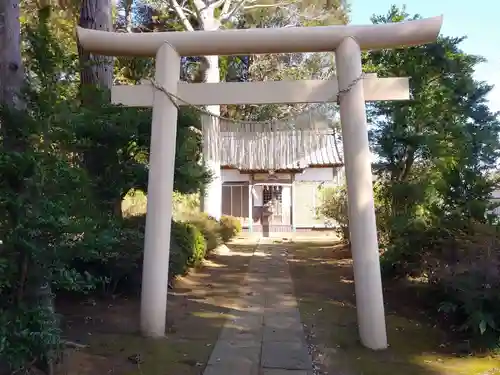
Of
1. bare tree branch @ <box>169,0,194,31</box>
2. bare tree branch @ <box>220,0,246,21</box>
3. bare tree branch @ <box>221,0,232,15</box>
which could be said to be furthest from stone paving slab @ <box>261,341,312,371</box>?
bare tree branch @ <box>221,0,232,15</box>

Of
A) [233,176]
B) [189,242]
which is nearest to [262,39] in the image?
[189,242]

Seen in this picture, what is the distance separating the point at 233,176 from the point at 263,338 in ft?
61.1

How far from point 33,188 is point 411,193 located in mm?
6876

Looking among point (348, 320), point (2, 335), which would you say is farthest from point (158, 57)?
point (348, 320)

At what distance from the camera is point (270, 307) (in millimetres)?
7242

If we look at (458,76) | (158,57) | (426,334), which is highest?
(458,76)

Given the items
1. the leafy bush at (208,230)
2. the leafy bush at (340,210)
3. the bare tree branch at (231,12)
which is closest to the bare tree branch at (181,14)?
the bare tree branch at (231,12)

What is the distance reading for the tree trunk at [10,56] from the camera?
4.48 meters

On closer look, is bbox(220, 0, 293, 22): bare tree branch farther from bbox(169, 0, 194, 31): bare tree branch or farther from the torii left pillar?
the torii left pillar

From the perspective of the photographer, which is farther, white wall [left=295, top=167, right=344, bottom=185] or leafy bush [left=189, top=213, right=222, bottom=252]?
white wall [left=295, top=167, right=344, bottom=185]

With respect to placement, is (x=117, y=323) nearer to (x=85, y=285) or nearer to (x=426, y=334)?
(x=85, y=285)

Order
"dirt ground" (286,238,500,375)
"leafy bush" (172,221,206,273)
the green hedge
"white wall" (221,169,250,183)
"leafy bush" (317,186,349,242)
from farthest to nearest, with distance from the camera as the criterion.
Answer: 1. "white wall" (221,169,250,183)
2. "leafy bush" (317,186,349,242)
3. "leafy bush" (172,221,206,273)
4. the green hedge
5. "dirt ground" (286,238,500,375)

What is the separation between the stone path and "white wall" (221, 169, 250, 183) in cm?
1457

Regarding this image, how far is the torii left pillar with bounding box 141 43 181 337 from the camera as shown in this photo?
5512 millimetres
